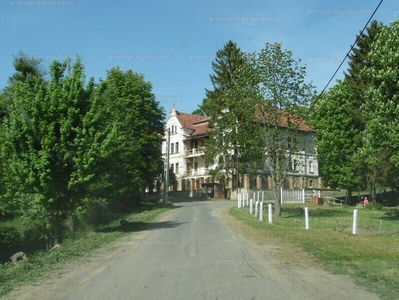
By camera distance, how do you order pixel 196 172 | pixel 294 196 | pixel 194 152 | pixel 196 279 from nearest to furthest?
pixel 196 279, pixel 294 196, pixel 196 172, pixel 194 152

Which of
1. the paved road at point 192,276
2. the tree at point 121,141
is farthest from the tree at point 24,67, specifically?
the paved road at point 192,276

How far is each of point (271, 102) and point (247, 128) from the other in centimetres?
226

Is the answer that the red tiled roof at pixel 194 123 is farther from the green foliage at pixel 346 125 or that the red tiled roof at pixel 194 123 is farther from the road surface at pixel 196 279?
the road surface at pixel 196 279

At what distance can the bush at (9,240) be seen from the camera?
Answer: 81.8 ft

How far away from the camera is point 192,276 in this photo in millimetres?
10070

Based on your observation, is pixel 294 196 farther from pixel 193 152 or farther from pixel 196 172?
pixel 193 152

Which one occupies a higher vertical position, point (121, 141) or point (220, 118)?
point (220, 118)

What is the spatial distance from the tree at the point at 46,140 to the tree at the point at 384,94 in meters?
15.2

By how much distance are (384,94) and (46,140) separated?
17583 millimetres

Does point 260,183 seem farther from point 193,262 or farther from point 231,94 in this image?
point 193,262

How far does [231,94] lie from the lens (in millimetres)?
29922

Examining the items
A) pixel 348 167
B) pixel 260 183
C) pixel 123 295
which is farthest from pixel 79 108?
pixel 260 183

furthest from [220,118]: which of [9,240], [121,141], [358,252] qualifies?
[358,252]

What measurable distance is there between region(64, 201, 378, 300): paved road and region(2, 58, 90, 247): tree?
251 inches
